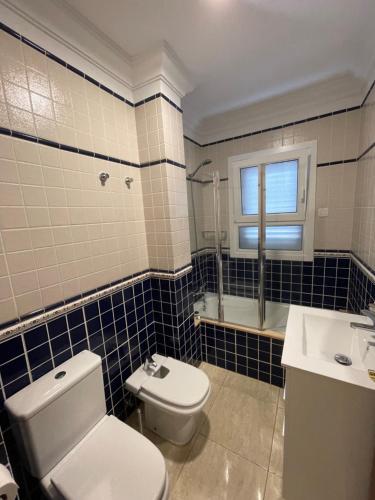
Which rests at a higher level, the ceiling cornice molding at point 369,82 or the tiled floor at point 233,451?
the ceiling cornice molding at point 369,82

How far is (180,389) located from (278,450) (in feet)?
2.35

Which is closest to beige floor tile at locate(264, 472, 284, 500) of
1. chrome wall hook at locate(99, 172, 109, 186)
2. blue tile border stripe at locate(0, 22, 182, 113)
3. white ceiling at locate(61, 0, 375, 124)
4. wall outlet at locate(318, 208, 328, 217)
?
chrome wall hook at locate(99, 172, 109, 186)

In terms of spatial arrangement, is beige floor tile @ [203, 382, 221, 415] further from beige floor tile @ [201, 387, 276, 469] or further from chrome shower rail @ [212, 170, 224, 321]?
chrome shower rail @ [212, 170, 224, 321]

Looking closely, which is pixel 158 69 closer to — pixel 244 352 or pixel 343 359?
pixel 343 359

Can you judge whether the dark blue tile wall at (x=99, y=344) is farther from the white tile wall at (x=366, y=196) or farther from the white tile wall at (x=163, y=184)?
the white tile wall at (x=366, y=196)

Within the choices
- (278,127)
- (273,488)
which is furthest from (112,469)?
(278,127)

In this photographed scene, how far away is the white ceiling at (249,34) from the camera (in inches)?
42.6

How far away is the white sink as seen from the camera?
84 centimetres

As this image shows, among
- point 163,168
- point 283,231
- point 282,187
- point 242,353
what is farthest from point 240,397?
point 282,187

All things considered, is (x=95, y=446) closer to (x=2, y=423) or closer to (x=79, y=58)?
(x=2, y=423)

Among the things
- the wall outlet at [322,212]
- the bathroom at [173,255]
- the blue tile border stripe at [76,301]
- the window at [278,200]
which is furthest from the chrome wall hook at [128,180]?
the wall outlet at [322,212]

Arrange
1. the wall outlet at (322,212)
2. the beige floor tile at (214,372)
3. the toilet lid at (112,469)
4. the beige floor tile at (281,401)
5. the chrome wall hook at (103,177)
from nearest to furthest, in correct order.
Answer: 1. the toilet lid at (112,469)
2. the chrome wall hook at (103,177)
3. the beige floor tile at (281,401)
4. the beige floor tile at (214,372)
5. the wall outlet at (322,212)

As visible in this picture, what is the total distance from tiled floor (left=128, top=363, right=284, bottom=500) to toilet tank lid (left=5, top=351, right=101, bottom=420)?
0.80 metres

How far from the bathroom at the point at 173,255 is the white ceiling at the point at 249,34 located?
1 cm
